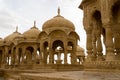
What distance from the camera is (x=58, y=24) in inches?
757

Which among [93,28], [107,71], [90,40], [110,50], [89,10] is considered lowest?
[107,71]

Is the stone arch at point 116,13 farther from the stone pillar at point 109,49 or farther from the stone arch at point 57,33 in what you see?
the stone arch at point 57,33

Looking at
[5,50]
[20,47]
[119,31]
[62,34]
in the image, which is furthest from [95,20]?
[5,50]

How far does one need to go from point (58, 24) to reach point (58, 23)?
0.40ft

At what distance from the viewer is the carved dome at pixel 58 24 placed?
756 inches

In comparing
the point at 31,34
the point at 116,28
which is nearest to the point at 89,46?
the point at 116,28

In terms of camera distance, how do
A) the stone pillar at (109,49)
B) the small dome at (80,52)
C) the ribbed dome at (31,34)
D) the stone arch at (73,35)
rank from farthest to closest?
1. the small dome at (80,52)
2. the ribbed dome at (31,34)
3. the stone arch at (73,35)
4. the stone pillar at (109,49)

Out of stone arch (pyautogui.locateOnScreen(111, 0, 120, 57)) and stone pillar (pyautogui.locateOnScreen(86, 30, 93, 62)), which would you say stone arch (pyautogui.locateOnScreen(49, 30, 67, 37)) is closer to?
stone arch (pyautogui.locateOnScreen(111, 0, 120, 57))

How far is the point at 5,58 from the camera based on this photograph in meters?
28.5

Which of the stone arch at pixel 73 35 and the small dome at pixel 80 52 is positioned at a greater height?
the stone arch at pixel 73 35

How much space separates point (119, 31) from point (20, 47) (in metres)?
15.1

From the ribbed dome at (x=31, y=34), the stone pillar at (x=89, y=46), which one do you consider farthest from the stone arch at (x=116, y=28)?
the ribbed dome at (x=31, y=34)

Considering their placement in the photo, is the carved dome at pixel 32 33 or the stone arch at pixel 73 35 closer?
the stone arch at pixel 73 35

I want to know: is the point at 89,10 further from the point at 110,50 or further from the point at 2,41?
the point at 2,41
